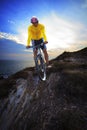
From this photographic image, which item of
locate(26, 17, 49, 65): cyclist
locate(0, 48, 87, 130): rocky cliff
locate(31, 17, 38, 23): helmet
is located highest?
locate(31, 17, 38, 23): helmet

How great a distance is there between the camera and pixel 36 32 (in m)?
11.1

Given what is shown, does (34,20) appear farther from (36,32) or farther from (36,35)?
(36,35)

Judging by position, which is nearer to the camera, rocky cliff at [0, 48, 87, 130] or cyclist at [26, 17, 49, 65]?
rocky cliff at [0, 48, 87, 130]

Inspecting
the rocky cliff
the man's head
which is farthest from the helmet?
the rocky cliff

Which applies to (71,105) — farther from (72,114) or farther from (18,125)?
(18,125)

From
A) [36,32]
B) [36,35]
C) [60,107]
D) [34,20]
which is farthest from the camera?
[36,35]

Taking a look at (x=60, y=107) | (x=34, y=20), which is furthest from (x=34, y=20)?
(x=60, y=107)

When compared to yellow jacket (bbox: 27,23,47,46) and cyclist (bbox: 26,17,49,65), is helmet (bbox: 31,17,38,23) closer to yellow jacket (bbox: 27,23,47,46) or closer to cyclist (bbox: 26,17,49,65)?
cyclist (bbox: 26,17,49,65)

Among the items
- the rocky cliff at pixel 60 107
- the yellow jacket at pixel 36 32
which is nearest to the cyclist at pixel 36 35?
the yellow jacket at pixel 36 32

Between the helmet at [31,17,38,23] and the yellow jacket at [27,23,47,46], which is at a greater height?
the helmet at [31,17,38,23]

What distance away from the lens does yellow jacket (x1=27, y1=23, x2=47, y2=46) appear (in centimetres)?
1097

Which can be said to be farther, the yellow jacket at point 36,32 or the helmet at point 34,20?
the yellow jacket at point 36,32

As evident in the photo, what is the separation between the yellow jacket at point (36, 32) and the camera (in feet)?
36.0

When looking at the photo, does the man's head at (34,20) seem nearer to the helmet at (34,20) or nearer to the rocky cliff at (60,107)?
the helmet at (34,20)
